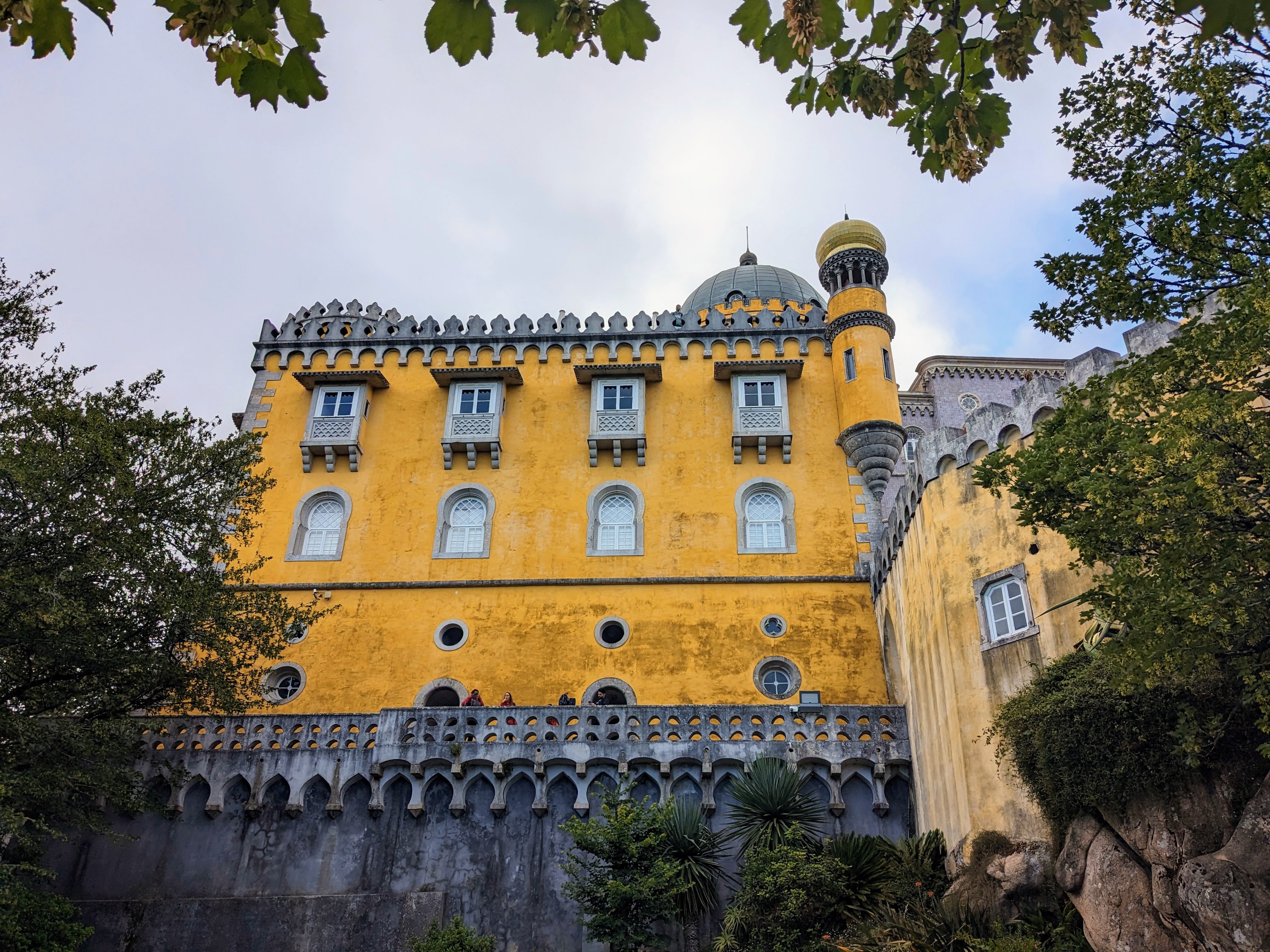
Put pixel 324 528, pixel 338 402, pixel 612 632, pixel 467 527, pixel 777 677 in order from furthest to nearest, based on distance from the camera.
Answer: pixel 338 402 → pixel 324 528 → pixel 467 527 → pixel 612 632 → pixel 777 677

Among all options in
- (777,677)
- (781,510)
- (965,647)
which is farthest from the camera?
(781,510)

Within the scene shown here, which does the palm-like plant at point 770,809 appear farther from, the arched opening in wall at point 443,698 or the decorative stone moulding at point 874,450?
the decorative stone moulding at point 874,450

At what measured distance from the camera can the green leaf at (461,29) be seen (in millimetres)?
4027

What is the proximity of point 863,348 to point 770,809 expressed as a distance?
516 inches

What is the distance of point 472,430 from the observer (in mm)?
25922

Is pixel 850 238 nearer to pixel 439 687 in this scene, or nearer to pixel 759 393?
pixel 759 393

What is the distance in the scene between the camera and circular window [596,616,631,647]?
912 inches

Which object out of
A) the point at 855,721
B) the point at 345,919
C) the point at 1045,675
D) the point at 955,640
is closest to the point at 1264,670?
the point at 1045,675

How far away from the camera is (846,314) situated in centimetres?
2648

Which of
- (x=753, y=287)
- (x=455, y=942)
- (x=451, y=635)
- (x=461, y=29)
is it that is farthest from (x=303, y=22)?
(x=753, y=287)

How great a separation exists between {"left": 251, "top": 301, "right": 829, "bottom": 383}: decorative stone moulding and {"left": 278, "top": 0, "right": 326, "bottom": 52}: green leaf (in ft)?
74.8

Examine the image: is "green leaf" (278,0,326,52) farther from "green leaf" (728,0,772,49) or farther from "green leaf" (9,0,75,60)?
"green leaf" (728,0,772,49)

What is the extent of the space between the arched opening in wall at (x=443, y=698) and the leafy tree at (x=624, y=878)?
7.39 metres

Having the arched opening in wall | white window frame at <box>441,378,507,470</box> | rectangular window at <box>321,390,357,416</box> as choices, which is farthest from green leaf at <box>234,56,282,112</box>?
rectangular window at <box>321,390,357,416</box>
